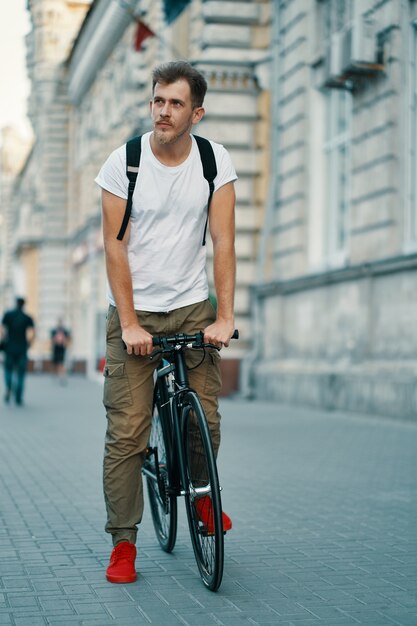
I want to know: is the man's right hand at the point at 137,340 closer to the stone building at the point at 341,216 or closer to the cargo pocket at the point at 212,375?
the cargo pocket at the point at 212,375

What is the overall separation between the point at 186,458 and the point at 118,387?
412 mm

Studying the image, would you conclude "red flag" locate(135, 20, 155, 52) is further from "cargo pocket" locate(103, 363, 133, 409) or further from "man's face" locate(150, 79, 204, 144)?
"cargo pocket" locate(103, 363, 133, 409)

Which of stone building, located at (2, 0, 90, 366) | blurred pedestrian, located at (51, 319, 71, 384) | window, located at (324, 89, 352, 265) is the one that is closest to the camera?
window, located at (324, 89, 352, 265)

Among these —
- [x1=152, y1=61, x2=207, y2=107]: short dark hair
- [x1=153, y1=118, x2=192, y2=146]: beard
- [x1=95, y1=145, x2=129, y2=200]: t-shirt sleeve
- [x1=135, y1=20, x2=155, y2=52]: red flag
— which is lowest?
[x1=95, y1=145, x2=129, y2=200]: t-shirt sleeve

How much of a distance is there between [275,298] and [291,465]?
948cm

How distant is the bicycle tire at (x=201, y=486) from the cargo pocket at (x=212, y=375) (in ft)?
0.52

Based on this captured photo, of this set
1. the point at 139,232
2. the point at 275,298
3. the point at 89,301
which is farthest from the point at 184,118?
the point at 89,301

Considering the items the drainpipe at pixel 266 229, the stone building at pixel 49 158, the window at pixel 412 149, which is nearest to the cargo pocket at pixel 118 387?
the window at pixel 412 149

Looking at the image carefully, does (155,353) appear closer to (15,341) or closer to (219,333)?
(219,333)

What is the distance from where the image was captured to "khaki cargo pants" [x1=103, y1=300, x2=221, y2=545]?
4895mm

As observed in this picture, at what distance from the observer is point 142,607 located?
14.4ft

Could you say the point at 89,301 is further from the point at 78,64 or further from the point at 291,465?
the point at 291,465

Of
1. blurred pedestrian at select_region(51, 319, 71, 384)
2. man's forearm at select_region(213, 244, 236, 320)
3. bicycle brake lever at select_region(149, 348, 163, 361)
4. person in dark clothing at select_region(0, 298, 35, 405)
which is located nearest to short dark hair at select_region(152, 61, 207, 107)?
man's forearm at select_region(213, 244, 236, 320)

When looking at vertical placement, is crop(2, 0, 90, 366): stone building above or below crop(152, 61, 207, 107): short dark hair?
above
